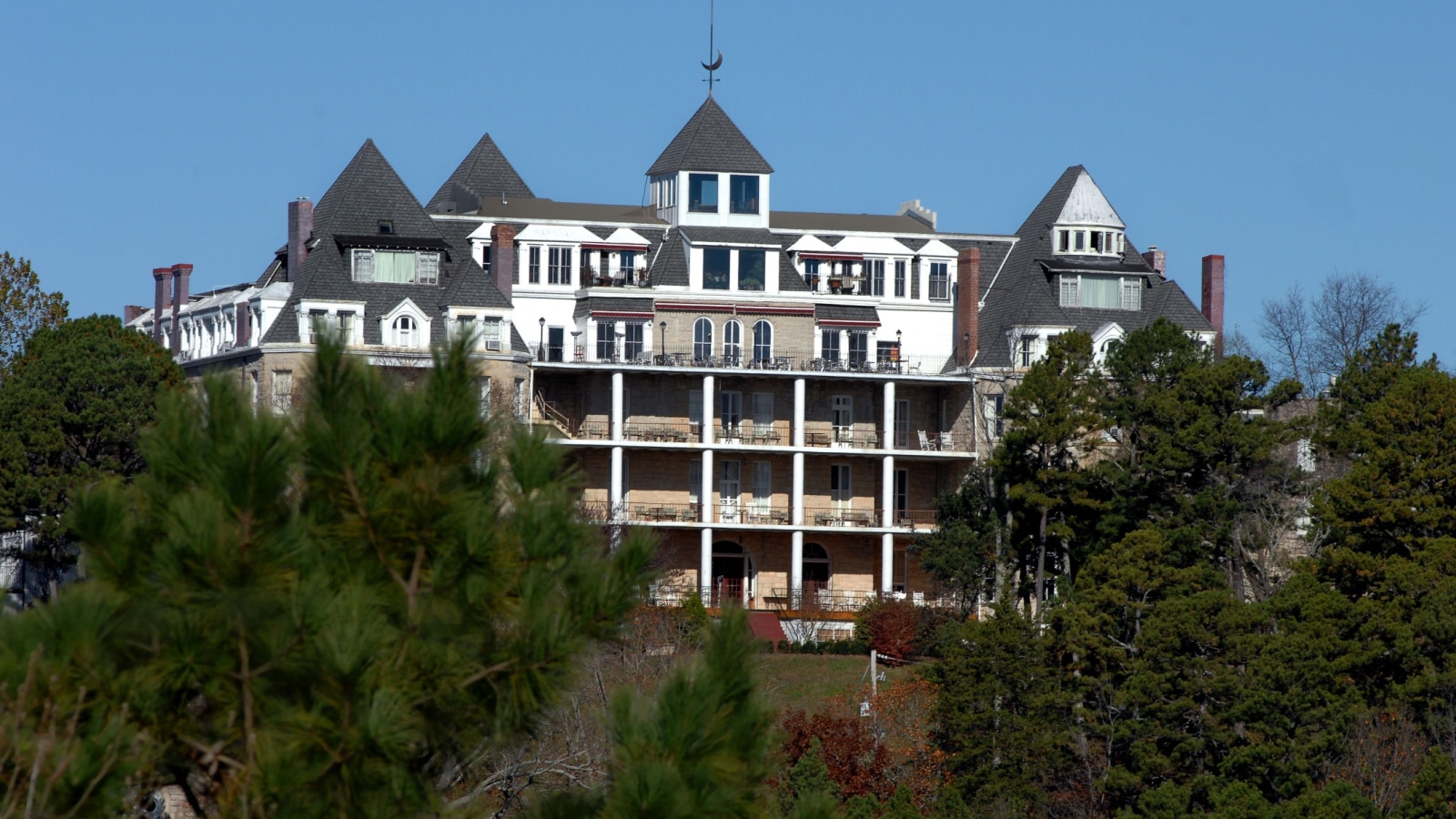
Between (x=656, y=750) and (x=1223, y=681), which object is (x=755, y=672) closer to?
(x=656, y=750)

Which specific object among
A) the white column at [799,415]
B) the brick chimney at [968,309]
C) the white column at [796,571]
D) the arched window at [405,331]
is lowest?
the white column at [796,571]

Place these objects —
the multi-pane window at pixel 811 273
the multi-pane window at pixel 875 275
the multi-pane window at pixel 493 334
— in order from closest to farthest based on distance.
Result: the multi-pane window at pixel 493 334, the multi-pane window at pixel 811 273, the multi-pane window at pixel 875 275

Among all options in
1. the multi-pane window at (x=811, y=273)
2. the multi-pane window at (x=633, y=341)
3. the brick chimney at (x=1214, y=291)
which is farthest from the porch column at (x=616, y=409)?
the brick chimney at (x=1214, y=291)

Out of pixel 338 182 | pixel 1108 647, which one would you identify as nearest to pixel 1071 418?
pixel 1108 647

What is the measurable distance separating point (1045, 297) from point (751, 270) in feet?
35.2

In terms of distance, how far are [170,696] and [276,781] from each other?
859 millimetres

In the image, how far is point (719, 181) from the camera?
3088 inches

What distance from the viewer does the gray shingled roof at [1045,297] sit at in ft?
248

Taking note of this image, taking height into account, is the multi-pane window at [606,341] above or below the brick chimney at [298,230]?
below

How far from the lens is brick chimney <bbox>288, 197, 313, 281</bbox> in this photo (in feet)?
248

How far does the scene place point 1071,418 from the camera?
63.1 meters

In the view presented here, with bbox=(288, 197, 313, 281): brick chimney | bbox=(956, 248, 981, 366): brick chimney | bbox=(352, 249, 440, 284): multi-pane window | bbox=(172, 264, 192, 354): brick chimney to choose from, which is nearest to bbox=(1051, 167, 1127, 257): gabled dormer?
bbox=(956, 248, 981, 366): brick chimney

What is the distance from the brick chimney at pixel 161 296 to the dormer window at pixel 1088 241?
35.6m

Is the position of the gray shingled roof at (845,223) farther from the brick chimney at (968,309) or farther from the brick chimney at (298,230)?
the brick chimney at (298,230)
